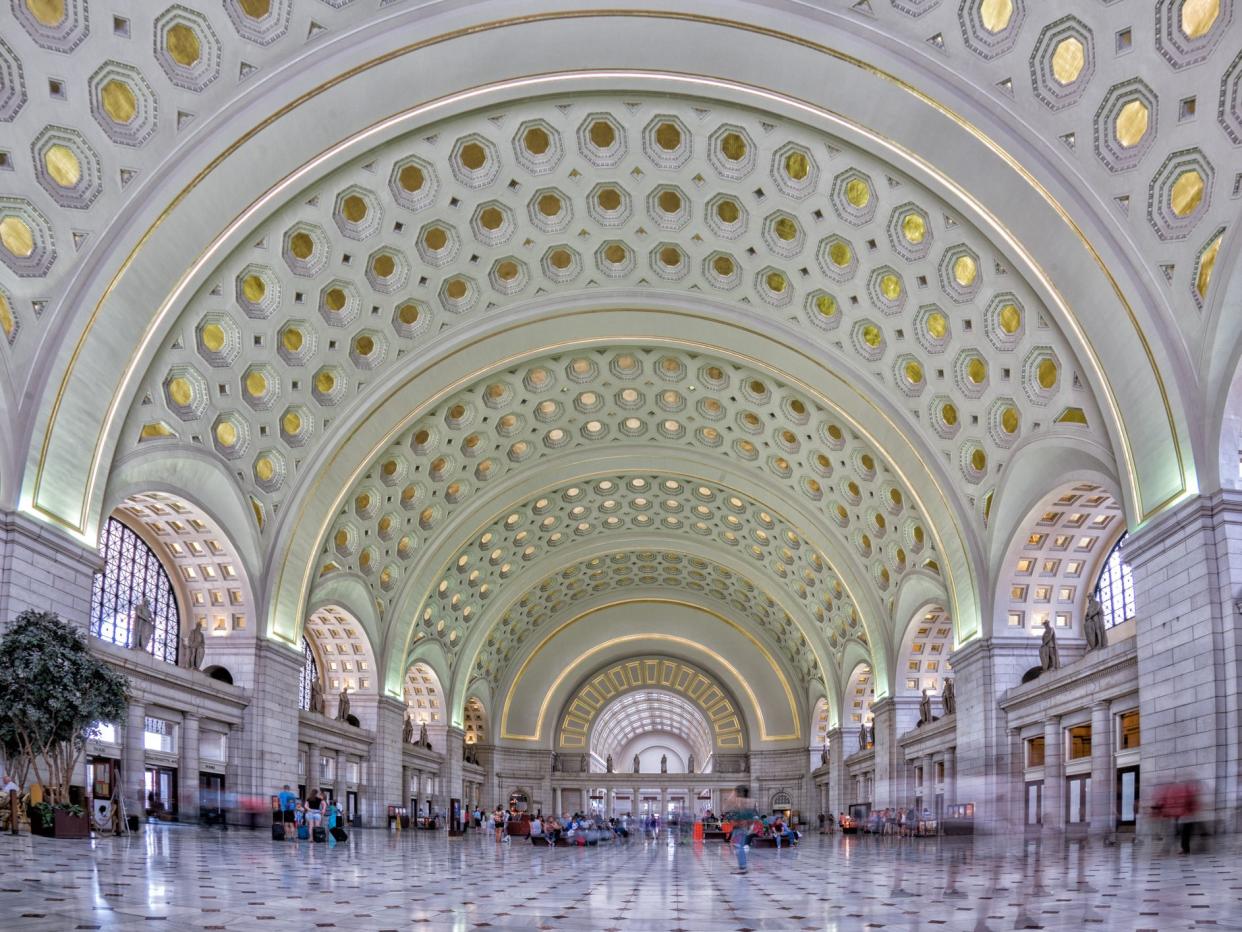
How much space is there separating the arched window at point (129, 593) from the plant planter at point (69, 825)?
7.62 metres

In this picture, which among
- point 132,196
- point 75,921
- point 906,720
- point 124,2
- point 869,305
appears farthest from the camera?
point 906,720

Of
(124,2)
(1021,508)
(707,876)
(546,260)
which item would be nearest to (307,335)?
(546,260)

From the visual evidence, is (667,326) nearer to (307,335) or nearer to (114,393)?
(307,335)

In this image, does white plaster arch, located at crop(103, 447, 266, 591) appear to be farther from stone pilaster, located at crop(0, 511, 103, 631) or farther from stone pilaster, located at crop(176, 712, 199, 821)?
stone pilaster, located at crop(176, 712, 199, 821)

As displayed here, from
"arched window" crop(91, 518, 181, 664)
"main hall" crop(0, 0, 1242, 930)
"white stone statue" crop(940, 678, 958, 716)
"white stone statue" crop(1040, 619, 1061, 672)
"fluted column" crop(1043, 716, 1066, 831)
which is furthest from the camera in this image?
"white stone statue" crop(940, 678, 958, 716)

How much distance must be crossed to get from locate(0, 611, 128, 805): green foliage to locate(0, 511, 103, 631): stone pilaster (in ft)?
3.10

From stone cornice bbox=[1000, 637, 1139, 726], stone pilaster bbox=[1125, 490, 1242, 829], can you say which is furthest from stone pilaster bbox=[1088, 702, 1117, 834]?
stone pilaster bbox=[1125, 490, 1242, 829]

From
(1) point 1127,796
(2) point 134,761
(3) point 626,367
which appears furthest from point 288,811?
(1) point 1127,796

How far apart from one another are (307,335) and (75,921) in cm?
1942

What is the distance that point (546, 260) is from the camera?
26.6m

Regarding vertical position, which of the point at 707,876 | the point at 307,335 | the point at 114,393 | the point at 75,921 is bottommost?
the point at 707,876

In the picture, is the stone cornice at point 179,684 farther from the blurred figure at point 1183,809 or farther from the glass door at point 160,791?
the blurred figure at point 1183,809

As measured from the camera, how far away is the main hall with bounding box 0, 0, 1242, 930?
17422 millimetres

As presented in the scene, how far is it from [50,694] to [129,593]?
10.5 meters
